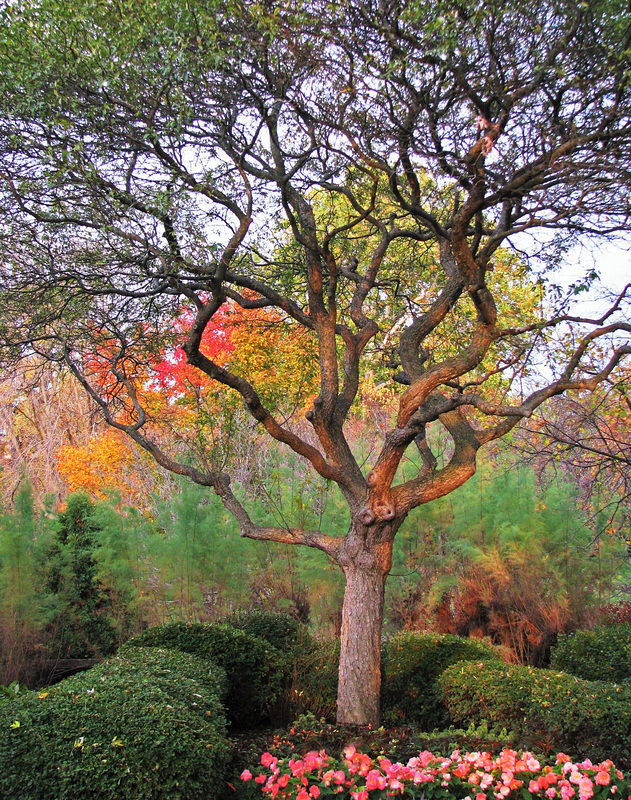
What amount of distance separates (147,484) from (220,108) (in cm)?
717

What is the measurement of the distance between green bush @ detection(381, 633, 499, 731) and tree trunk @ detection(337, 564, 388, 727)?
420 millimetres

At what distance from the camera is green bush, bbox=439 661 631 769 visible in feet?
11.2

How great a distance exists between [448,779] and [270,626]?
314 centimetres

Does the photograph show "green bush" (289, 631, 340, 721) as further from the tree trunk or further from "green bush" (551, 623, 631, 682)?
"green bush" (551, 623, 631, 682)

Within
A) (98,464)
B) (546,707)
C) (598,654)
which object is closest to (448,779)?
(546,707)

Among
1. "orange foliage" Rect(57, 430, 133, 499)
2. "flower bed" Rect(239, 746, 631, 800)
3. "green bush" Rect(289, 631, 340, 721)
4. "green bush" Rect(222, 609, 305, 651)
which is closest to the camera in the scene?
"flower bed" Rect(239, 746, 631, 800)

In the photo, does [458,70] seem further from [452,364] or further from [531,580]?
[531,580]

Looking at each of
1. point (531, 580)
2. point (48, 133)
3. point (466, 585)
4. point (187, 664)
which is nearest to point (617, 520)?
point (531, 580)

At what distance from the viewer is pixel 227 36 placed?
14.3ft

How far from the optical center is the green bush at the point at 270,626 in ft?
18.2

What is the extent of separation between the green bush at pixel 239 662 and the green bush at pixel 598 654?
2351mm

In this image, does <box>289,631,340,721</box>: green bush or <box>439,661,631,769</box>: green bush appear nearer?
<box>439,661,631,769</box>: green bush

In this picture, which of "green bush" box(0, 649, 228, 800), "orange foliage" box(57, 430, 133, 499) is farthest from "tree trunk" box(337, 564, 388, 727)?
"orange foliage" box(57, 430, 133, 499)

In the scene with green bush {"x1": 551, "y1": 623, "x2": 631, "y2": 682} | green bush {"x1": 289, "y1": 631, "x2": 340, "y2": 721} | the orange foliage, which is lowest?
green bush {"x1": 289, "y1": 631, "x2": 340, "y2": 721}
